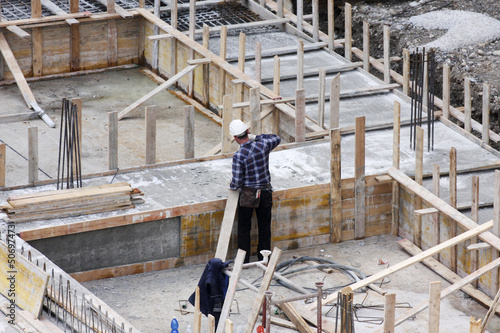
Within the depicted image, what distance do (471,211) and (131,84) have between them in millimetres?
9151

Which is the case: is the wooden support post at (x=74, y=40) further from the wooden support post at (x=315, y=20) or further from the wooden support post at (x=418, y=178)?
the wooden support post at (x=418, y=178)

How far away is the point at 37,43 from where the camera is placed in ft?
71.2

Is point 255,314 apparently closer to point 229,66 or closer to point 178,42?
point 229,66

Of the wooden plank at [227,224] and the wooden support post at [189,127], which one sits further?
the wooden support post at [189,127]

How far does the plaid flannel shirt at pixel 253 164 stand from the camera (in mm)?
14625

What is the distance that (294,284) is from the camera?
14.3 meters

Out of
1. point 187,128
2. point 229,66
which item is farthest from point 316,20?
point 187,128

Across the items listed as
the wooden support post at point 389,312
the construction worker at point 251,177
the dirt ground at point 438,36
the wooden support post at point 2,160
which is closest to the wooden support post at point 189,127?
the construction worker at point 251,177

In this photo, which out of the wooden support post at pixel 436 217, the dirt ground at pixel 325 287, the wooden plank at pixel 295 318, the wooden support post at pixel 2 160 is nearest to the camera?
the wooden plank at pixel 295 318

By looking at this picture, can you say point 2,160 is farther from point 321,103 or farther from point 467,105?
point 467,105

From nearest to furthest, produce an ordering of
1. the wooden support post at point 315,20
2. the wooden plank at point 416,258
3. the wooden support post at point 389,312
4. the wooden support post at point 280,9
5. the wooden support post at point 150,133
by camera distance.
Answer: the wooden support post at point 389,312 → the wooden plank at point 416,258 → the wooden support post at point 150,133 → the wooden support post at point 315,20 → the wooden support post at point 280,9

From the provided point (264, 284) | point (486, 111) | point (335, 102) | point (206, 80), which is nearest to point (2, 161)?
point (264, 284)

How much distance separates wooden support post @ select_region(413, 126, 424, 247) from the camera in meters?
15.3

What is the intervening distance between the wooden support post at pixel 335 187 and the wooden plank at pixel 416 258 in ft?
6.28
